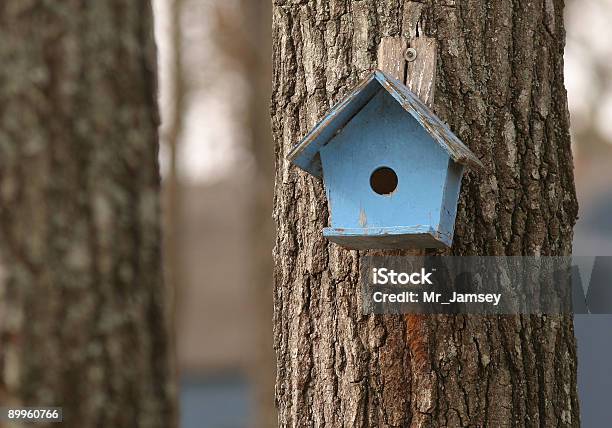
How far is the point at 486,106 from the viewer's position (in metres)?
2.50

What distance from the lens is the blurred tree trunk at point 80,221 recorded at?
2.40 m

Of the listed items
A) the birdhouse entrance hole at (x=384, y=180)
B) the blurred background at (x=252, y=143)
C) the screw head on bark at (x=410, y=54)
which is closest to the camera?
the birdhouse entrance hole at (x=384, y=180)

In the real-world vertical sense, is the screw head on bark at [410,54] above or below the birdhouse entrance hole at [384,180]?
above

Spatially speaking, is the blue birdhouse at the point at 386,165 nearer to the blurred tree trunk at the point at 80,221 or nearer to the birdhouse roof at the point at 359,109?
the birdhouse roof at the point at 359,109

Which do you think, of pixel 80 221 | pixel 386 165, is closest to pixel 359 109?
pixel 386 165

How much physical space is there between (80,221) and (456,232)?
1012 mm

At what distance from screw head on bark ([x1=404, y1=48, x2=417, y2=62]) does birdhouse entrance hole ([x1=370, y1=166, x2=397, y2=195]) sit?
33 centimetres

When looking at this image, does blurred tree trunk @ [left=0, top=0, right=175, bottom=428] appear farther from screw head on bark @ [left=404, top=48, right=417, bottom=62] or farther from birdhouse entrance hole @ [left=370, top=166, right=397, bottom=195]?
screw head on bark @ [left=404, top=48, right=417, bottom=62]

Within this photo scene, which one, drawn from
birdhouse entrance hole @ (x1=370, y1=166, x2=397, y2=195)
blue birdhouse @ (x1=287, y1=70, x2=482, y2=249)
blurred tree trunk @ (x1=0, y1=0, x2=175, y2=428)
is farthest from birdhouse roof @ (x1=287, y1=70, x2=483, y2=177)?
blurred tree trunk @ (x1=0, y1=0, x2=175, y2=428)

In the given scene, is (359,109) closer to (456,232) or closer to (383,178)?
(383,178)

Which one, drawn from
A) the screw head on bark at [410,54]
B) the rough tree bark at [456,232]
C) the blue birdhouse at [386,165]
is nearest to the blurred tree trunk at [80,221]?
the rough tree bark at [456,232]

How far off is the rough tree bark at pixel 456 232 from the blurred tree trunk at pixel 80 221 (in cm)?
40

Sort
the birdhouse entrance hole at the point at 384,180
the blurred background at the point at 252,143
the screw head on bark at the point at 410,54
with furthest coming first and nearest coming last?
the blurred background at the point at 252,143, the screw head on bark at the point at 410,54, the birdhouse entrance hole at the point at 384,180

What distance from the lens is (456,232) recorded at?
2.45 m
